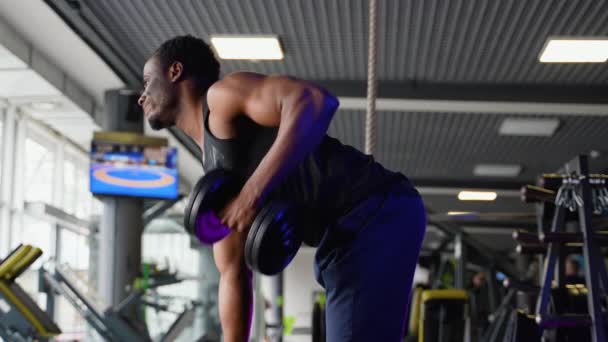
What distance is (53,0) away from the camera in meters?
4.73

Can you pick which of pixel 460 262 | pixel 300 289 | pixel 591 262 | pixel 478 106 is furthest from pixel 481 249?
pixel 300 289

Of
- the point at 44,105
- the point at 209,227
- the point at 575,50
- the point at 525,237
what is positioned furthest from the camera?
the point at 44,105

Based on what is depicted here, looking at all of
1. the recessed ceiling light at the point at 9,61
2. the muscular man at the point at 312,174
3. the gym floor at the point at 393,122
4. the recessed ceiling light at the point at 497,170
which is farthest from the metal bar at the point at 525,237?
the recessed ceiling light at the point at 497,170

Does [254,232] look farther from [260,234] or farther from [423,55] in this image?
[423,55]

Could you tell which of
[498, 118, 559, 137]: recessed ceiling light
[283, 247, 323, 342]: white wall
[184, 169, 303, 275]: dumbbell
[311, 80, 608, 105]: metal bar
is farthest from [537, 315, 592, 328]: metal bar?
[283, 247, 323, 342]: white wall

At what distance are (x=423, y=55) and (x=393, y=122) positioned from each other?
6.11ft

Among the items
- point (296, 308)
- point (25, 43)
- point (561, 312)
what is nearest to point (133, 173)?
point (25, 43)

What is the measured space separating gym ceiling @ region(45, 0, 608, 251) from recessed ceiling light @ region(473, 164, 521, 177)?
3.45 feet

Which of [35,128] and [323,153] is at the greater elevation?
[35,128]

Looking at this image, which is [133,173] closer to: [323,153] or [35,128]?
[35,128]

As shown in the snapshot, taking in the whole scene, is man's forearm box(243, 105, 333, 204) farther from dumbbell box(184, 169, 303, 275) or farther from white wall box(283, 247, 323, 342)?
white wall box(283, 247, 323, 342)

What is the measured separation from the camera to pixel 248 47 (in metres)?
5.27

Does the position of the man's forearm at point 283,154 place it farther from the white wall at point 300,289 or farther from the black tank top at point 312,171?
the white wall at point 300,289

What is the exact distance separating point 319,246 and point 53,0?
391 cm
